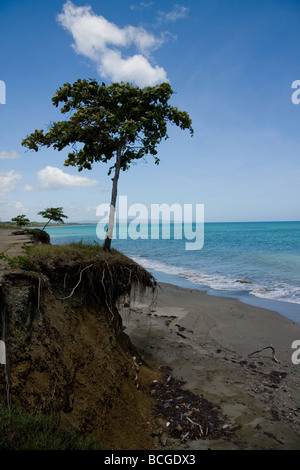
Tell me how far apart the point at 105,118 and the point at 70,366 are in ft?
18.9

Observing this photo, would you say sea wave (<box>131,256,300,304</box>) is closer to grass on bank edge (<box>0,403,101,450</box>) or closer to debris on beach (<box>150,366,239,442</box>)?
debris on beach (<box>150,366,239,442</box>)

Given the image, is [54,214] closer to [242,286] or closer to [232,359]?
[232,359]

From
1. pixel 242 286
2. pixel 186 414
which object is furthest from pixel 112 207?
pixel 242 286

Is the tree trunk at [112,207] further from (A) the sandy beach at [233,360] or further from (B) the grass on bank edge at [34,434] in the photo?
(B) the grass on bank edge at [34,434]

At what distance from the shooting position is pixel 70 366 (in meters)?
4.96

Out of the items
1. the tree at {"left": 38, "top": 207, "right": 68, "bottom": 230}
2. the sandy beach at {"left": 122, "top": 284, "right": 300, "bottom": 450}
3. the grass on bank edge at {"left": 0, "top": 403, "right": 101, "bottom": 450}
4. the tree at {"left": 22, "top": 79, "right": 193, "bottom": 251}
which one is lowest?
the sandy beach at {"left": 122, "top": 284, "right": 300, "bottom": 450}

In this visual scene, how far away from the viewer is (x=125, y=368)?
6262mm

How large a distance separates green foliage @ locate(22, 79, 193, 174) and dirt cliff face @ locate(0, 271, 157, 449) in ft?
12.7

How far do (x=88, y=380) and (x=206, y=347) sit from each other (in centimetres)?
524

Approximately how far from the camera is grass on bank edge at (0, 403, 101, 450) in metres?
3.26

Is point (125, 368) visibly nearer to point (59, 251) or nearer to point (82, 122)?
point (59, 251)

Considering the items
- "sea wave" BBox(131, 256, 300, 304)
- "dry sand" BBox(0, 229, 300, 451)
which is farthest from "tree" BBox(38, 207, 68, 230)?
"sea wave" BBox(131, 256, 300, 304)
